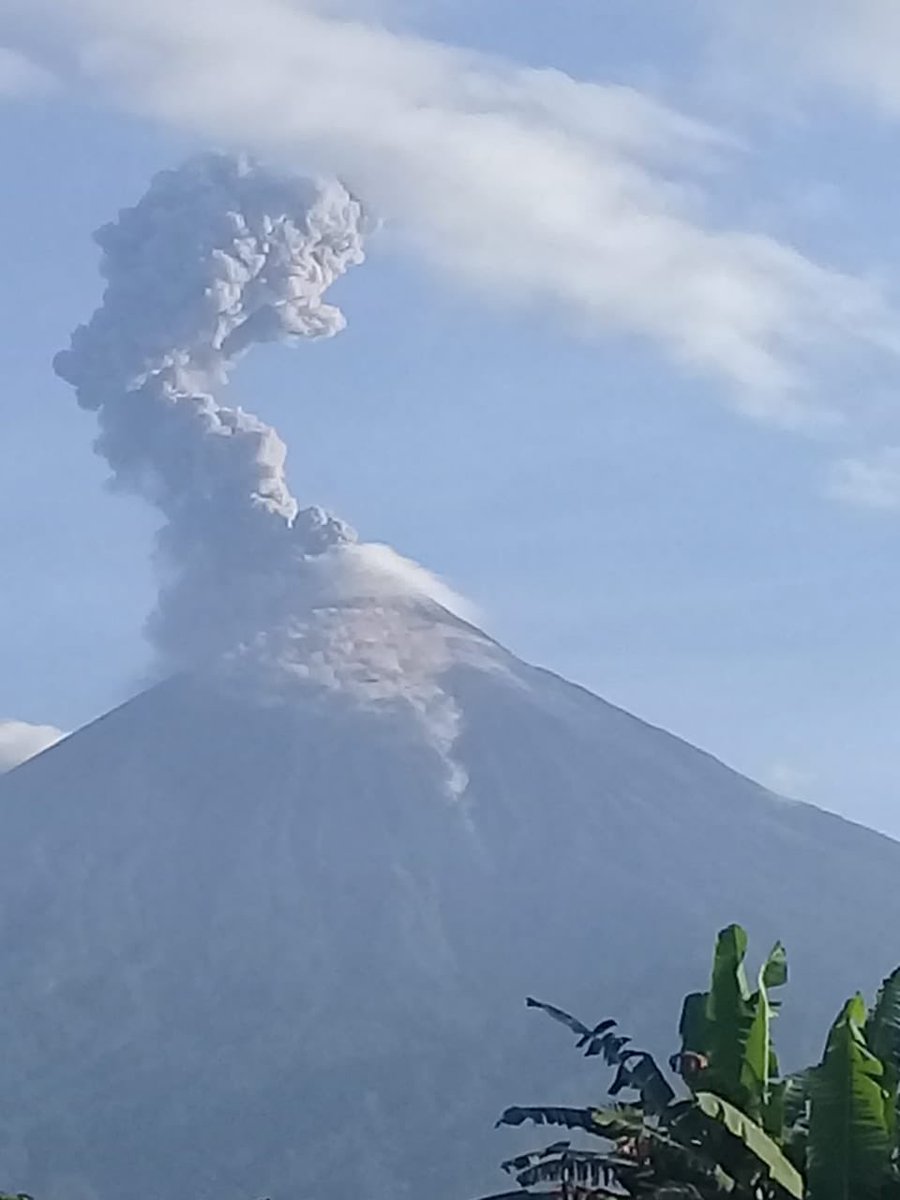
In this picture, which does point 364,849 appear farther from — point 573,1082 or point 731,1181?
point 731,1181

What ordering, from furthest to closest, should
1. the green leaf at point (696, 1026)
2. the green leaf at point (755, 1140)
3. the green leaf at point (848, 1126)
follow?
1. the green leaf at point (696, 1026)
2. the green leaf at point (755, 1140)
3. the green leaf at point (848, 1126)

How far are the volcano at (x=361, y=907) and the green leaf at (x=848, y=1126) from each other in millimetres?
42526

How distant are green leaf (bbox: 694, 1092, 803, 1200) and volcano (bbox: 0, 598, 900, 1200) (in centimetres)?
4209

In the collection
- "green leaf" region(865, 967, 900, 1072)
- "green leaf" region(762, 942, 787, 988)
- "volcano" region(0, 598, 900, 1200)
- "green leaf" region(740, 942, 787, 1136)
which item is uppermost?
"volcano" region(0, 598, 900, 1200)

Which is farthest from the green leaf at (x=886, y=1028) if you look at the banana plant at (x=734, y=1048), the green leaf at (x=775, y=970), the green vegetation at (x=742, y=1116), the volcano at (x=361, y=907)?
the volcano at (x=361, y=907)

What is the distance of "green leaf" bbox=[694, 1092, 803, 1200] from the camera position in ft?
49.3

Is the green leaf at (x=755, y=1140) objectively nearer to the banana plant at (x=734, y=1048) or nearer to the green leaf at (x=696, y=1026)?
the banana plant at (x=734, y=1048)

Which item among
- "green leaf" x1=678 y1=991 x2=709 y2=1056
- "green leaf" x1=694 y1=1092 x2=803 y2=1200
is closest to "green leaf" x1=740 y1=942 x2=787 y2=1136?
"green leaf" x1=678 y1=991 x2=709 y2=1056

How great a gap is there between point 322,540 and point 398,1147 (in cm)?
2278

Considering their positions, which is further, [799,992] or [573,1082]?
[799,992]

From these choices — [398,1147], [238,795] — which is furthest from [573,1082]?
[238,795]

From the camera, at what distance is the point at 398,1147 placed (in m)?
59.3

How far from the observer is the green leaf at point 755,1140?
1502 centimetres

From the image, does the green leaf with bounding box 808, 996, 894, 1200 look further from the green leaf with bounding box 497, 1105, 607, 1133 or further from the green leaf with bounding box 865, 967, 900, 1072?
the green leaf with bounding box 497, 1105, 607, 1133
